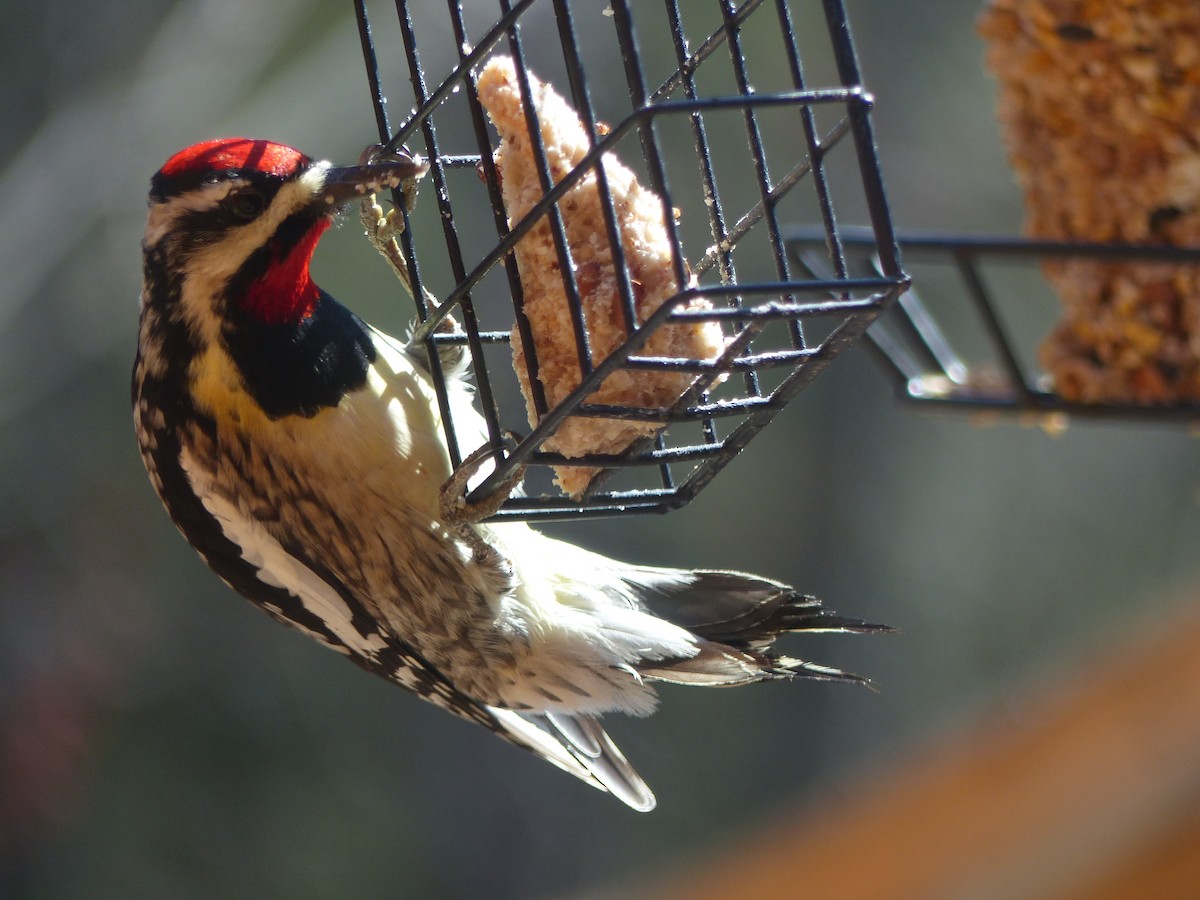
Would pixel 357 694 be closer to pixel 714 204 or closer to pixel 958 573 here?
pixel 958 573

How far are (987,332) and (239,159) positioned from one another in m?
1.10

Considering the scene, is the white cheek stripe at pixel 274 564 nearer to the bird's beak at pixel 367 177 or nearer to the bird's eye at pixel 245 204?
the bird's eye at pixel 245 204

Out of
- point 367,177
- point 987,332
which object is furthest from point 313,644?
point 987,332

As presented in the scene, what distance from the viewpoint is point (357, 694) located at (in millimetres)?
4859

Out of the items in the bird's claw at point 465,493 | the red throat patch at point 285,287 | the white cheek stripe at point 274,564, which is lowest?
the white cheek stripe at point 274,564

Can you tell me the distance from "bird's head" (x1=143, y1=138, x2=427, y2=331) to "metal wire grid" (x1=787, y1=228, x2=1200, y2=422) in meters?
0.72

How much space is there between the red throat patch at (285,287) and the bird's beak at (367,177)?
6 cm

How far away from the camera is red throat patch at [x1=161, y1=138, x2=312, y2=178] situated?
5.70 feet

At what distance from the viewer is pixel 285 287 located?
5.88 feet

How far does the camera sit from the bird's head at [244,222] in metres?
1.73

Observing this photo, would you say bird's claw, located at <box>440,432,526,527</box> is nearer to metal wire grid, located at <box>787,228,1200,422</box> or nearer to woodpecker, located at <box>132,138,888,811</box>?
woodpecker, located at <box>132,138,888,811</box>

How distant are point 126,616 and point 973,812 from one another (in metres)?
3.31

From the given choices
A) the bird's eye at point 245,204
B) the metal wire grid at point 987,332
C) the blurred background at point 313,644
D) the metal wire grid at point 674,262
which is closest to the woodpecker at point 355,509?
the bird's eye at point 245,204

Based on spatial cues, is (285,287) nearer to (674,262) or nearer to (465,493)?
(465,493)
